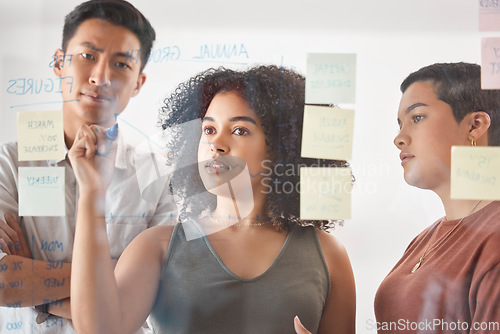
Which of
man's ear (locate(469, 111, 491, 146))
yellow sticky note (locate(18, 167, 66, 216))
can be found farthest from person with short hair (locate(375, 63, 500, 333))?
yellow sticky note (locate(18, 167, 66, 216))

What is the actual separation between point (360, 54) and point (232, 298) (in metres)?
0.61

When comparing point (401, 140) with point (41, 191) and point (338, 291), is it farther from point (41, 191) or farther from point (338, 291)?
point (41, 191)

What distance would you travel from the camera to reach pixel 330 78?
3.52 feet

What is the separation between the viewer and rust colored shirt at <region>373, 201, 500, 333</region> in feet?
3.27

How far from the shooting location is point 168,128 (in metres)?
1.09

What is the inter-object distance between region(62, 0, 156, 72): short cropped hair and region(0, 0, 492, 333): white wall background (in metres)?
0.02

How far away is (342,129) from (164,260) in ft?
1.59

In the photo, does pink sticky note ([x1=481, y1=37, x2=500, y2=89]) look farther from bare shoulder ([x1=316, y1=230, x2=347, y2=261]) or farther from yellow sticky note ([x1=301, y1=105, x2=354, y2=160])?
bare shoulder ([x1=316, y1=230, x2=347, y2=261])

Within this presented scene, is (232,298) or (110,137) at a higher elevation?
(110,137)

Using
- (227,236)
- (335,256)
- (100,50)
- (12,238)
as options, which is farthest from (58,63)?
(335,256)

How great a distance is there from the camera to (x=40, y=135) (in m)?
1.11

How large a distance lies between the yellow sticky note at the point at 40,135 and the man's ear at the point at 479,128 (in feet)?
3.01

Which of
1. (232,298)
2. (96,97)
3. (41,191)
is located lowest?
(232,298)

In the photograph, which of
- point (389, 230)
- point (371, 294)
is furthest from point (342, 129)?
point (371, 294)
